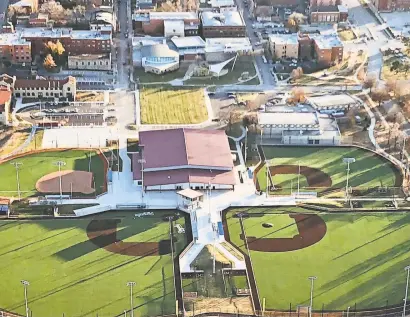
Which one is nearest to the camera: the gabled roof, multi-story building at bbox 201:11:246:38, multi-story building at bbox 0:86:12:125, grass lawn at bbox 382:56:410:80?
the gabled roof

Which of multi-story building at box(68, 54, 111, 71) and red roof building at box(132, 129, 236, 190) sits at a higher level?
multi-story building at box(68, 54, 111, 71)

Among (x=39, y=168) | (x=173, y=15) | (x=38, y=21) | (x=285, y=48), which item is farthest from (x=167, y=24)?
(x=39, y=168)

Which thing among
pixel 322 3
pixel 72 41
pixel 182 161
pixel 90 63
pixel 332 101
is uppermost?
pixel 322 3

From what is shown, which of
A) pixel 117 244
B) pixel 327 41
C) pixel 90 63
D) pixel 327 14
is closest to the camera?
pixel 117 244

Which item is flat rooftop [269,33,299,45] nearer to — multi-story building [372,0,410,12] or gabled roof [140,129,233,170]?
multi-story building [372,0,410,12]

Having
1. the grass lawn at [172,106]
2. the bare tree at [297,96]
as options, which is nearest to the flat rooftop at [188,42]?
the grass lawn at [172,106]

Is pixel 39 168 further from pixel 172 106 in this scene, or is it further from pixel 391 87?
pixel 391 87

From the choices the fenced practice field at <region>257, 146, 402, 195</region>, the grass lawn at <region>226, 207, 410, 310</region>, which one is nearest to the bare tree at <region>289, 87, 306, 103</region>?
Result: the fenced practice field at <region>257, 146, 402, 195</region>
